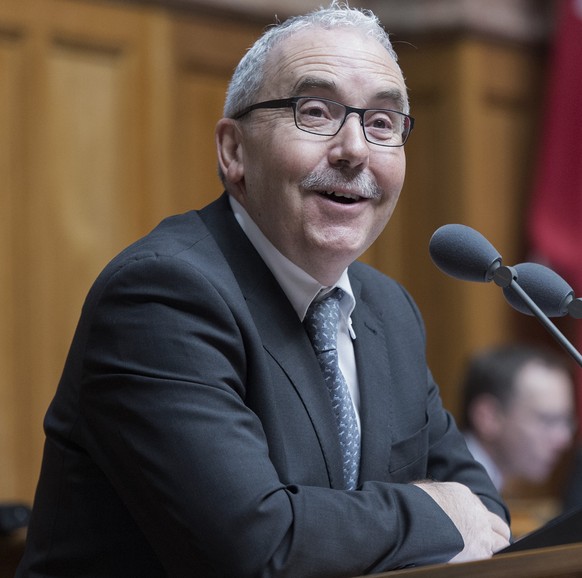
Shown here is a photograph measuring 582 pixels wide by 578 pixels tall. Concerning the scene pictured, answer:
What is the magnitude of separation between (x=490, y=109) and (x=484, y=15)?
1.39 feet

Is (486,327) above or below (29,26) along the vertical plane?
below

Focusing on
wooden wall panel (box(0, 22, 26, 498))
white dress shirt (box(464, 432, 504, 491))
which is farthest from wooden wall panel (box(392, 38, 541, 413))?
wooden wall panel (box(0, 22, 26, 498))

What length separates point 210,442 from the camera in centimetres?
167

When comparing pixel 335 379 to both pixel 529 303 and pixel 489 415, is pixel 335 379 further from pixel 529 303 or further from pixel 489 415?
pixel 489 415

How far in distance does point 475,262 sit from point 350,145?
33 centimetres

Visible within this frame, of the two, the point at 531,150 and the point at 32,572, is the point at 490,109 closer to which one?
the point at 531,150

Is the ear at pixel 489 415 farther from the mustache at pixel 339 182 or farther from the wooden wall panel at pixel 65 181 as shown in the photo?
the mustache at pixel 339 182

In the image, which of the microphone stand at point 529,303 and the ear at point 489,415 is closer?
the microphone stand at point 529,303

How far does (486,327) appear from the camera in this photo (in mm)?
5020

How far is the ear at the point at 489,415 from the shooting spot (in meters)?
4.25

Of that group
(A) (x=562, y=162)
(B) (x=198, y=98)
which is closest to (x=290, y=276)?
(B) (x=198, y=98)

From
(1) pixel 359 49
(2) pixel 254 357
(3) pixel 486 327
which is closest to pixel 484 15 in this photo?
(3) pixel 486 327

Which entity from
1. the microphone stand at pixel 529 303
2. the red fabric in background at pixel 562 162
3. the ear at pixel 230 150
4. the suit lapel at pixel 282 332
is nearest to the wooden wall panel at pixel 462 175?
the red fabric in background at pixel 562 162

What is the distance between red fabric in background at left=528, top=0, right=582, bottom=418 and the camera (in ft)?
16.4
